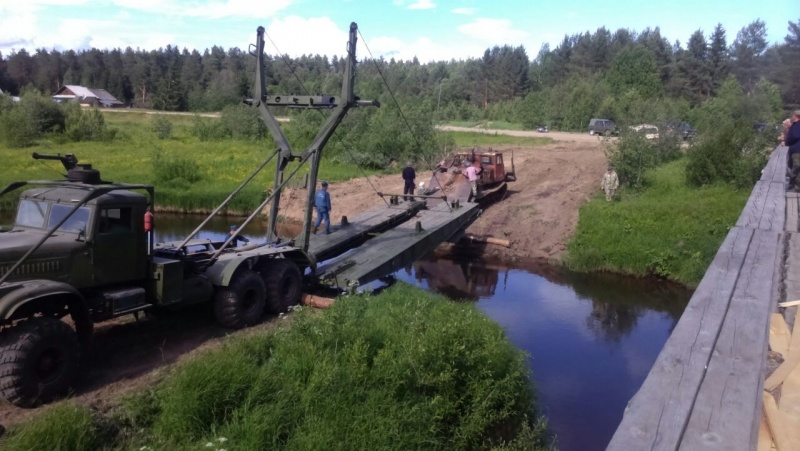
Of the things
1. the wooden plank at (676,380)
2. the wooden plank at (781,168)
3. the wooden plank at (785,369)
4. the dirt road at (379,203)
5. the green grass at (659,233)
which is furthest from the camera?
the green grass at (659,233)

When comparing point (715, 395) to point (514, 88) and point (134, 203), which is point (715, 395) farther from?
point (514, 88)

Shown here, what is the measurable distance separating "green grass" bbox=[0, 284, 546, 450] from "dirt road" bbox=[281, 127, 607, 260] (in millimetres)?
9853

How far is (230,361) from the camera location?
7.04m

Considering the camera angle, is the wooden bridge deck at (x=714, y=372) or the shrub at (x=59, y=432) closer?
the wooden bridge deck at (x=714, y=372)

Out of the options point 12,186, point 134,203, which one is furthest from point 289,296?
point 12,186

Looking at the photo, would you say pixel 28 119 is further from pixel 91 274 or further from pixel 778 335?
pixel 778 335

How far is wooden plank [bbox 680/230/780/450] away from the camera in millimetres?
2020

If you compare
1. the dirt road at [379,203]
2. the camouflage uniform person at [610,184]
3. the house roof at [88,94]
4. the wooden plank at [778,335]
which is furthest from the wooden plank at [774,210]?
the house roof at [88,94]

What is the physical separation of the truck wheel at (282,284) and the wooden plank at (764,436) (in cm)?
828

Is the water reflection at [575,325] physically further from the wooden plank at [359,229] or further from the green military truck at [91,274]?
the green military truck at [91,274]

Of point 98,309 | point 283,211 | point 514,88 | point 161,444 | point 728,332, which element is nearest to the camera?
point 728,332

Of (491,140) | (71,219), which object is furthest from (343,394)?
(491,140)

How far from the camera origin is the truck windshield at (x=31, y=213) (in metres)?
7.68

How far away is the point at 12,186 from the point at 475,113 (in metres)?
60.4
